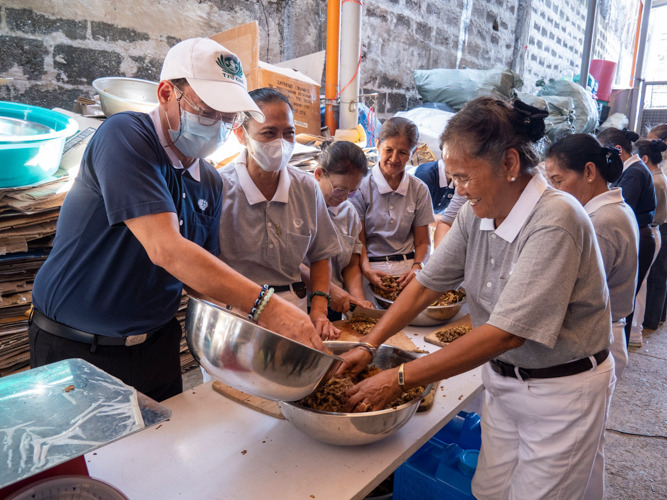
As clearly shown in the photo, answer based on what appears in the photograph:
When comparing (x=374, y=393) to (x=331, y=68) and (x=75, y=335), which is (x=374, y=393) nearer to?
(x=75, y=335)

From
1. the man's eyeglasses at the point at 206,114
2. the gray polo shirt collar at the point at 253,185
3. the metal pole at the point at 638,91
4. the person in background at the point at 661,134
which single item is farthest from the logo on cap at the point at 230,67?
the metal pole at the point at 638,91

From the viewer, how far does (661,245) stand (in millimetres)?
4918

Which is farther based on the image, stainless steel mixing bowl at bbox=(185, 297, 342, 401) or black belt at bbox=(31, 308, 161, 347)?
black belt at bbox=(31, 308, 161, 347)

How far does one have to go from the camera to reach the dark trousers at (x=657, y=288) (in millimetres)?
4898

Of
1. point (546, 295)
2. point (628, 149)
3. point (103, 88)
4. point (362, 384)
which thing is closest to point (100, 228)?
point (362, 384)

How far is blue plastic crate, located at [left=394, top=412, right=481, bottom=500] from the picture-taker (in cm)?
175

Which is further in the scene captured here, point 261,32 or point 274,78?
point 261,32

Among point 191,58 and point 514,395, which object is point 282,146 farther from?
point 514,395

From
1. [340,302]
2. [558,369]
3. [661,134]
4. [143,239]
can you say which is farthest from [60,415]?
[661,134]

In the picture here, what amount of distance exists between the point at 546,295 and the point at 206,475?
104 centimetres

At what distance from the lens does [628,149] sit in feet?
13.3

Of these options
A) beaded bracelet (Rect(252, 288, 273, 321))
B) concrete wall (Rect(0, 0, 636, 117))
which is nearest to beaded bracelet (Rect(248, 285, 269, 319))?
beaded bracelet (Rect(252, 288, 273, 321))

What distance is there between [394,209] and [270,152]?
1154mm

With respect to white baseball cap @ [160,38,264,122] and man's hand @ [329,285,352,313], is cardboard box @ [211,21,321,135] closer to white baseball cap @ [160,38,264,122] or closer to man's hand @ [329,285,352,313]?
man's hand @ [329,285,352,313]
